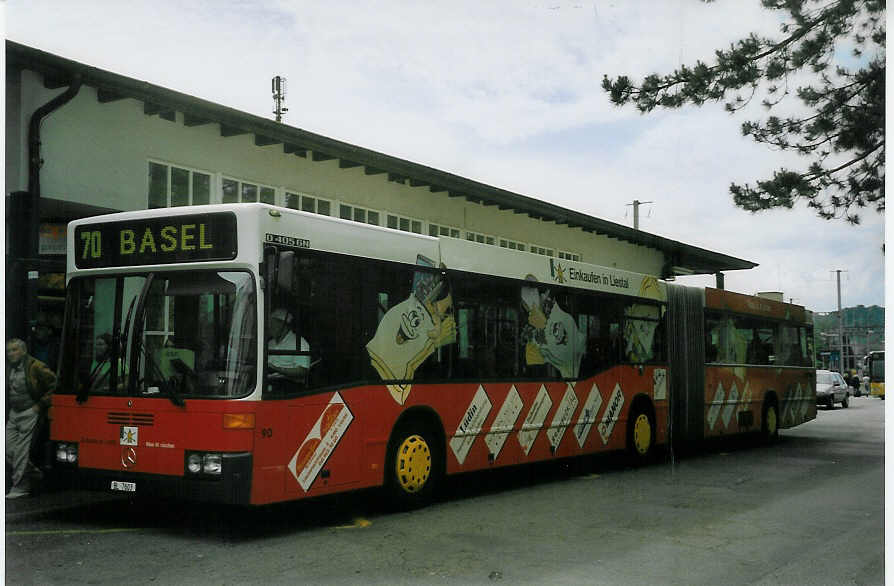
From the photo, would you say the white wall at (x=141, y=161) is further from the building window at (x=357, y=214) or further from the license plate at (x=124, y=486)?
the license plate at (x=124, y=486)

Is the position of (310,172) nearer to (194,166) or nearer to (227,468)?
(194,166)

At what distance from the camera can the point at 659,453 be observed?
15539 mm

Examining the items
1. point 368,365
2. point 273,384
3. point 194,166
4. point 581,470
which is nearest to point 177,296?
point 273,384

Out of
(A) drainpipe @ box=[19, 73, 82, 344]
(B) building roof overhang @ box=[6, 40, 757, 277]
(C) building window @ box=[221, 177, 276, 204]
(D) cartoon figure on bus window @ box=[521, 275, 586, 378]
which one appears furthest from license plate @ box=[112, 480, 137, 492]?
(C) building window @ box=[221, 177, 276, 204]

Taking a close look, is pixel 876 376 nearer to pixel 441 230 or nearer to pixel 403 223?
pixel 441 230

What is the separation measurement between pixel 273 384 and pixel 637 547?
327 cm

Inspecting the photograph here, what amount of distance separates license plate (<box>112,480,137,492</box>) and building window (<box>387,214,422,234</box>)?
32.3 ft

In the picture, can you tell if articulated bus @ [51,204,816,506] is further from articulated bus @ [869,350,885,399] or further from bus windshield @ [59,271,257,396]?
articulated bus @ [869,350,885,399]

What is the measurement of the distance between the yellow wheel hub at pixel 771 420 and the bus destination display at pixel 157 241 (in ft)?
44.0

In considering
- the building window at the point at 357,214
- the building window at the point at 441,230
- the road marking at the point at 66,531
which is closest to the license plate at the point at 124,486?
the road marking at the point at 66,531

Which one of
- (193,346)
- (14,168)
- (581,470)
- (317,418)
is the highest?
(14,168)

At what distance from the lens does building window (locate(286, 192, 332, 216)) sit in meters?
15.3

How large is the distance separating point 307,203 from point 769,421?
9.72m

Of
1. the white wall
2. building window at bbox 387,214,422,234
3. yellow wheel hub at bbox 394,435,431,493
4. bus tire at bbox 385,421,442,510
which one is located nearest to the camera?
bus tire at bbox 385,421,442,510
